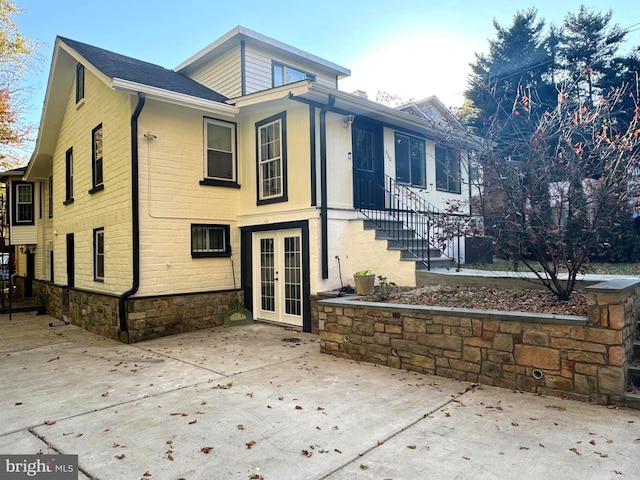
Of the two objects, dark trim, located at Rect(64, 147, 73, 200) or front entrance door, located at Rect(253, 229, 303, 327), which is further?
dark trim, located at Rect(64, 147, 73, 200)

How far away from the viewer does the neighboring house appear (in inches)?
319

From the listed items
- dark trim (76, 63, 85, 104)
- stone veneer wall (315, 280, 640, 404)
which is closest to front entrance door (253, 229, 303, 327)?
stone veneer wall (315, 280, 640, 404)

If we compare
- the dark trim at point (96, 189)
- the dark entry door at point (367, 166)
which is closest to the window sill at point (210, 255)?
the dark trim at point (96, 189)

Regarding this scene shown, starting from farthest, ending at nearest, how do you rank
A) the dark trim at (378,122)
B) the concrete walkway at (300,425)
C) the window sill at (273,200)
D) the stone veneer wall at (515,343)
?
the window sill at (273,200) → the dark trim at (378,122) → the stone veneer wall at (515,343) → the concrete walkway at (300,425)

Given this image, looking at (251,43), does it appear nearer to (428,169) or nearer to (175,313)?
(428,169)

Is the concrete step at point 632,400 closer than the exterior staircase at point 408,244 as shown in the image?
Yes

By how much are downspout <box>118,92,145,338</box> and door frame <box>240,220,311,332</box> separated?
7.70 feet

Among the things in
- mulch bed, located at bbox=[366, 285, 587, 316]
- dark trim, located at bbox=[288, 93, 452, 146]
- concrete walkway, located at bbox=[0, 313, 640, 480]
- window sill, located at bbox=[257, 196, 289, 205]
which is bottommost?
concrete walkway, located at bbox=[0, 313, 640, 480]

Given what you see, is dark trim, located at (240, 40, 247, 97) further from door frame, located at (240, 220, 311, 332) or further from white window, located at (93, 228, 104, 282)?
white window, located at (93, 228, 104, 282)

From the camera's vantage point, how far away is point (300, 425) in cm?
369

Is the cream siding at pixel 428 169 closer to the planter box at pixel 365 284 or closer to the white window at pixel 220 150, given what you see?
the planter box at pixel 365 284

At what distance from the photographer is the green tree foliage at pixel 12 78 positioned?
18.6m

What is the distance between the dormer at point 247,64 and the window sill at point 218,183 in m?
2.39

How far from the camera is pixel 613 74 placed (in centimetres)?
1633
